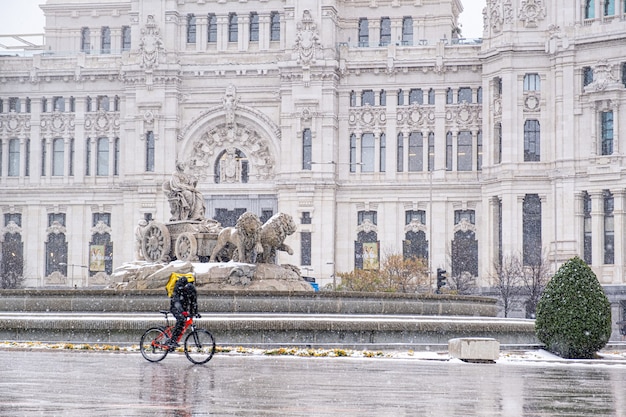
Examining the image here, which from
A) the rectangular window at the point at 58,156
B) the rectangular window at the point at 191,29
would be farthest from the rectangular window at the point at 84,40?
the rectangular window at the point at 191,29

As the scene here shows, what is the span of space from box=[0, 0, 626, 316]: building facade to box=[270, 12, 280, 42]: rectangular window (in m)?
0.15

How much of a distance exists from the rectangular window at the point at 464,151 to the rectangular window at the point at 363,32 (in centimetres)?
1362

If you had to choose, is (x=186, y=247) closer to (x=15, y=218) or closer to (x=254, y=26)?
(x=254, y=26)

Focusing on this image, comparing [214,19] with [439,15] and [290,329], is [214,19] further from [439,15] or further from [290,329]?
[290,329]

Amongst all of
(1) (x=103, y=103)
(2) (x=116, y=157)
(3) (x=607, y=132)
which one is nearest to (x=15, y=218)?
(2) (x=116, y=157)

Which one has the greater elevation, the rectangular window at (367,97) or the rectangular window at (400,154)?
the rectangular window at (367,97)

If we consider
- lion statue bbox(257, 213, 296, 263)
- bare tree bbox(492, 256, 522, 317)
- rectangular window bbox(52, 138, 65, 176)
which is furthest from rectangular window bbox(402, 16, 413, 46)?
lion statue bbox(257, 213, 296, 263)

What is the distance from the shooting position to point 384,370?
2588cm

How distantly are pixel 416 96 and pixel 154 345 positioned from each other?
83235 millimetres

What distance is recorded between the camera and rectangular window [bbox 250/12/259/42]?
11150 centimetres

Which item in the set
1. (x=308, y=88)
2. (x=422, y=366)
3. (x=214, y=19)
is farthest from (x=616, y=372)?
(x=214, y=19)

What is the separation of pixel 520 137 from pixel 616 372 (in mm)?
74230

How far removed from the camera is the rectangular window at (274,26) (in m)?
111

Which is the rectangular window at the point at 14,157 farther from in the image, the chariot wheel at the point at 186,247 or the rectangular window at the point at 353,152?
the chariot wheel at the point at 186,247
